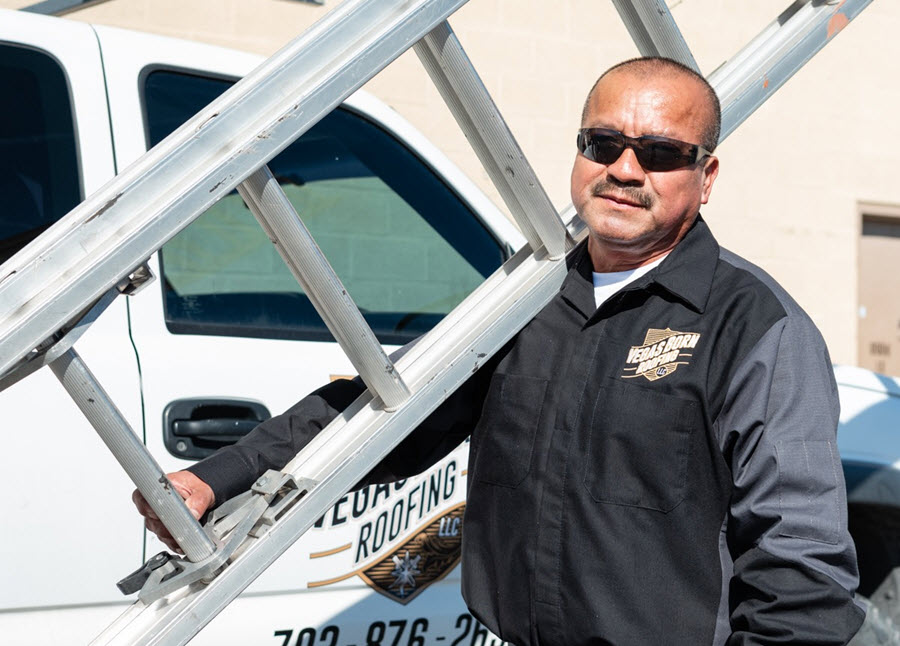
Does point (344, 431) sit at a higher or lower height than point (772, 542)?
higher

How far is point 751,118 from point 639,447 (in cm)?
588

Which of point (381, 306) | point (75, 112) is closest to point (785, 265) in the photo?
point (381, 306)

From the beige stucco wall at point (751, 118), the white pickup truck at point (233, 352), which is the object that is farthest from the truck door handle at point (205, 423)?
the beige stucco wall at point (751, 118)

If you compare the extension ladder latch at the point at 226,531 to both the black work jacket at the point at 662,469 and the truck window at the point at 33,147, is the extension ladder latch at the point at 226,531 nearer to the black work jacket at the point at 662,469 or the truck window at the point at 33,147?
the black work jacket at the point at 662,469

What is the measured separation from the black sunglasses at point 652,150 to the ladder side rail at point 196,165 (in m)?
0.35

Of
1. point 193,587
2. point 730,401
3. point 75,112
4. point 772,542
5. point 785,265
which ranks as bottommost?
point 785,265

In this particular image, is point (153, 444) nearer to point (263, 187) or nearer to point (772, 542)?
point (263, 187)

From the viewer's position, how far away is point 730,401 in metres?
1.51

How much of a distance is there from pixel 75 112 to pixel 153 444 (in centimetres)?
73

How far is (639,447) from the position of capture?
1.56 meters

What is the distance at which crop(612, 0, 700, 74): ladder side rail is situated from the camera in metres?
1.75

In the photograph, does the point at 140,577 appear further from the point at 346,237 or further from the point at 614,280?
the point at 346,237

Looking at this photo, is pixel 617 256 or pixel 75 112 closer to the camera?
pixel 617 256

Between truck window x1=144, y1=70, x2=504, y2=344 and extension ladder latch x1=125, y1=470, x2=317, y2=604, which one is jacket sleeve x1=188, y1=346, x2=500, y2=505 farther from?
truck window x1=144, y1=70, x2=504, y2=344
